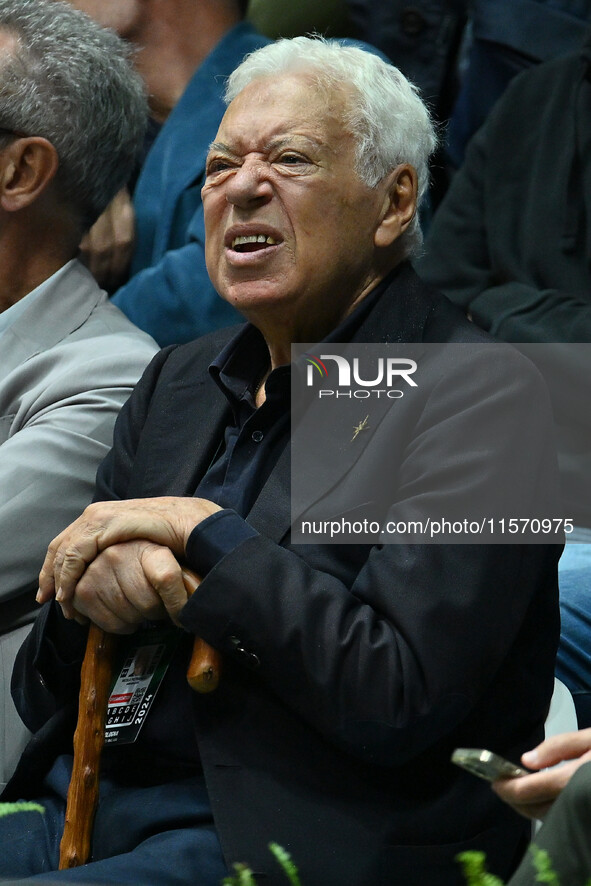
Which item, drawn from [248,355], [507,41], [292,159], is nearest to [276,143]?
[292,159]

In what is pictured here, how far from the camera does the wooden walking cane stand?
191 centimetres

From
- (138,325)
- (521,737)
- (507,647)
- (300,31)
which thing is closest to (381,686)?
(507,647)

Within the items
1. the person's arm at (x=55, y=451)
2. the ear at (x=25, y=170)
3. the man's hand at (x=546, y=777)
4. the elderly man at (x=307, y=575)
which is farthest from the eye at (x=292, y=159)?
the man's hand at (x=546, y=777)

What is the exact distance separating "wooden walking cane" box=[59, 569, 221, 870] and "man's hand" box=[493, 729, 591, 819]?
0.56 m

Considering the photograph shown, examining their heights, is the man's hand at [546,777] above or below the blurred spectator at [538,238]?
above

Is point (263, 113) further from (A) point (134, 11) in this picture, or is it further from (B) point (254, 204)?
(A) point (134, 11)

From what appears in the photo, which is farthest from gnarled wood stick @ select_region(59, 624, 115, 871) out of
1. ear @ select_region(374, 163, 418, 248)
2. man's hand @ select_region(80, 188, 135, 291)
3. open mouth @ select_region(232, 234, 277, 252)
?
man's hand @ select_region(80, 188, 135, 291)

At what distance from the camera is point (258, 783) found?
1.82 m

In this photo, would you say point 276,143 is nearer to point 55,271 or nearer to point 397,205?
point 397,205

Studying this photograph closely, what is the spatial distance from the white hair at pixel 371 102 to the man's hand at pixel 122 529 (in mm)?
656

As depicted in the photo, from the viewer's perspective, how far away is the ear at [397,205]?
2.16 meters

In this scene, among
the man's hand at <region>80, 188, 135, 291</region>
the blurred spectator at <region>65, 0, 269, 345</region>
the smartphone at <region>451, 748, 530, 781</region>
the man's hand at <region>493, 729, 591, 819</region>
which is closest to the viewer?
the smartphone at <region>451, 748, 530, 781</region>

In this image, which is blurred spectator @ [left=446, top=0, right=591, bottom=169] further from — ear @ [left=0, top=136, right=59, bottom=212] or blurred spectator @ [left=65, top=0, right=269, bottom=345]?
ear @ [left=0, top=136, right=59, bottom=212]

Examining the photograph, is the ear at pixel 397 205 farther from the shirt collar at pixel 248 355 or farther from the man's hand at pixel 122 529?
the man's hand at pixel 122 529
